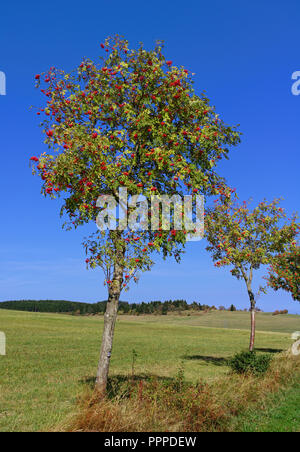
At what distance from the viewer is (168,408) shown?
35.2ft

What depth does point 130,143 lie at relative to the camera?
1295 cm

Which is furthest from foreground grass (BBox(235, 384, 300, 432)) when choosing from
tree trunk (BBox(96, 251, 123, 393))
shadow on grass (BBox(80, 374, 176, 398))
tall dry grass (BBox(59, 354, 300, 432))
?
tree trunk (BBox(96, 251, 123, 393))

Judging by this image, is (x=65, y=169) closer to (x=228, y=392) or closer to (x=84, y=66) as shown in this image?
(x=84, y=66)

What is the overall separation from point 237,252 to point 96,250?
16.0m

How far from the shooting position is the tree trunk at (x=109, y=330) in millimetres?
11789

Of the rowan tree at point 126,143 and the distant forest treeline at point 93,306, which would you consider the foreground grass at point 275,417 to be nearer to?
the rowan tree at point 126,143

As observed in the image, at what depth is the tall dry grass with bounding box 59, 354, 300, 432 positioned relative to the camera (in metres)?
9.27

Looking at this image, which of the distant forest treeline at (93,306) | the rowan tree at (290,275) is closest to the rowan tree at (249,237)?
the rowan tree at (290,275)

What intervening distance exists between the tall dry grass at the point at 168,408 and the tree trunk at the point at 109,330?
48cm

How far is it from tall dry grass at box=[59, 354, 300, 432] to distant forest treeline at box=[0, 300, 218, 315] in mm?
98389

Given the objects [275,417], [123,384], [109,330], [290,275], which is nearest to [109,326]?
[109,330]

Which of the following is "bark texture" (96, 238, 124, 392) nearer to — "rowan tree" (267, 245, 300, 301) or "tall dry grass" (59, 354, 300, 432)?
"tall dry grass" (59, 354, 300, 432)

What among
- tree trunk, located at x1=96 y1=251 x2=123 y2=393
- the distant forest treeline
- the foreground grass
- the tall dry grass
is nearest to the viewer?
the tall dry grass
